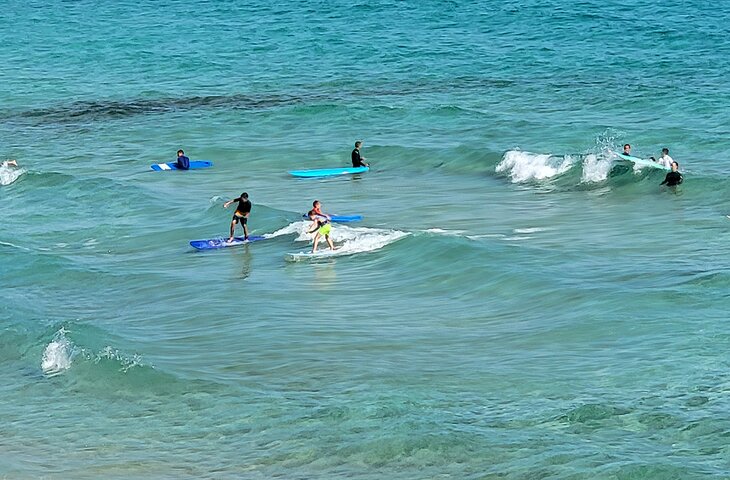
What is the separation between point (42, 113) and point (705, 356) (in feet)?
123

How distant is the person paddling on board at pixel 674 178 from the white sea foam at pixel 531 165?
391 cm

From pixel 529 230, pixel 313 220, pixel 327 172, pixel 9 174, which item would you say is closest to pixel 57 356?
pixel 313 220

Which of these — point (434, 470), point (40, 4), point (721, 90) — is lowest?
point (434, 470)

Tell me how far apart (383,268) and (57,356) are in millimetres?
8182

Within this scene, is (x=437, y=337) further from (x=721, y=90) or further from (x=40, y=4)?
(x=40, y=4)

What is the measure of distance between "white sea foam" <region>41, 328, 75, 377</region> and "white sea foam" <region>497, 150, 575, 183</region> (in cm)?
1794

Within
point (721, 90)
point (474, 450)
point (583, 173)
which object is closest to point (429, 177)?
point (583, 173)

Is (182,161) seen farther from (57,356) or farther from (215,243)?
(57,356)

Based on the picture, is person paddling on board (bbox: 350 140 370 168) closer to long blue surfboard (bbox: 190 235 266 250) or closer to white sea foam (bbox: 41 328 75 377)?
long blue surfboard (bbox: 190 235 266 250)

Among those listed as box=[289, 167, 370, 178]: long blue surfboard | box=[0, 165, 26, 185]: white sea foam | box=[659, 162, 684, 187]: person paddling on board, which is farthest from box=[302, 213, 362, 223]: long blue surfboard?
box=[0, 165, 26, 185]: white sea foam

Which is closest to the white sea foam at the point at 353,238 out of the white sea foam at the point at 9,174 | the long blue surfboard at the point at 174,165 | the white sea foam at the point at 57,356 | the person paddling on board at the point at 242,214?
the person paddling on board at the point at 242,214

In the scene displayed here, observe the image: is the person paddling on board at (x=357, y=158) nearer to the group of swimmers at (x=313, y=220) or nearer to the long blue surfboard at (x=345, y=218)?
the group of swimmers at (x=313, y=220)

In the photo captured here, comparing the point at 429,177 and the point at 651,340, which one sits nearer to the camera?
the point at 651,340

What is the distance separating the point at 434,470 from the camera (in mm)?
17203
